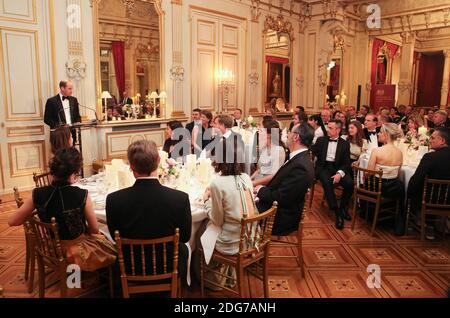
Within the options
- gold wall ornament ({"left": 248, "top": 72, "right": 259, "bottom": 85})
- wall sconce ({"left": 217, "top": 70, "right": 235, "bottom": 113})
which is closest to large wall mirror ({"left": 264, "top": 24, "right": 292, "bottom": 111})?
gold wall ornament ({"left": 248, "top": 72, "right": 259, "bottom": 85})

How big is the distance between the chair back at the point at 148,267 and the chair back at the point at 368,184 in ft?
9.17

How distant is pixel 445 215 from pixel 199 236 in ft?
9.41

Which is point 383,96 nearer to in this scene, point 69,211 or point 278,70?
point 278,70

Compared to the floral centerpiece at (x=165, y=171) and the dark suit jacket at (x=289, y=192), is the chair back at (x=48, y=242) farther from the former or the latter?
the dark suit jacket at (x=289, y=192)

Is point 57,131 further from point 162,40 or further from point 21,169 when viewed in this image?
point 162,40

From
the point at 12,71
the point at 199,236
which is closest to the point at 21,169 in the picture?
the point at 12,71

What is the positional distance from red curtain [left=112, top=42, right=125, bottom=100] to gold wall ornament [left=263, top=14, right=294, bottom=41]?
4.31 m

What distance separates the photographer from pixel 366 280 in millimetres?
3344

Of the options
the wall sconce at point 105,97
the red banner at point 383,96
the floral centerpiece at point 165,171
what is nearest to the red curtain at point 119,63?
the wall sconce at point 105,97

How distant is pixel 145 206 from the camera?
2.18 meters

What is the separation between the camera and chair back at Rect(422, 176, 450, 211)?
3.97m

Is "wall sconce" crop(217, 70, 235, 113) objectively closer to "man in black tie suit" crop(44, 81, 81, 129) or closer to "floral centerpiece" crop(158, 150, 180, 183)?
"man in black tie suit" crop(44, 81, 81, 129)

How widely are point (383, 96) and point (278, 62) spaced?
4700mm
